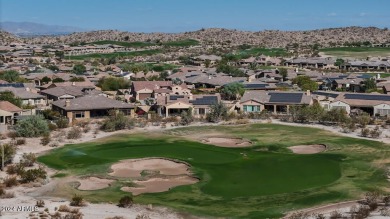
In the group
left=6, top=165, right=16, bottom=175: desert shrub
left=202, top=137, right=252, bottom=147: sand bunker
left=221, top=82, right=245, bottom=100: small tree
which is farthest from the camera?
left=221, top=82, right=245, bottom=100: small tree

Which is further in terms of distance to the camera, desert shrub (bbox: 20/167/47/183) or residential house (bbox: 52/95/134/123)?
residential house (bbox: 52/95/134/123)

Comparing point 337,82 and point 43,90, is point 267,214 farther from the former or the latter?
point 337,82

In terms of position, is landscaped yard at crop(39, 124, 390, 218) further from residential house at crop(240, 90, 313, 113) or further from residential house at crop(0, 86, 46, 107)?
residential house at crop(0, 86, 46, 107)

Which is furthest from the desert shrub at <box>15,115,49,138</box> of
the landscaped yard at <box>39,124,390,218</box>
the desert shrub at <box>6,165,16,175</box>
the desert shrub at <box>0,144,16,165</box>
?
the desert shrub at <box>6,165,16,175</box>

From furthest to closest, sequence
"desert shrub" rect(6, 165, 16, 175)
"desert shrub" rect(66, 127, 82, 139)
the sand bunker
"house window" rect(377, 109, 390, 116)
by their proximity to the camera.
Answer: "house window" rect(377, 109, 390, 116) < "desert shrub" rect(66, 127, 82, 139) < the sand bunker < "desert shrub" rect(6, 165, 16, 175)

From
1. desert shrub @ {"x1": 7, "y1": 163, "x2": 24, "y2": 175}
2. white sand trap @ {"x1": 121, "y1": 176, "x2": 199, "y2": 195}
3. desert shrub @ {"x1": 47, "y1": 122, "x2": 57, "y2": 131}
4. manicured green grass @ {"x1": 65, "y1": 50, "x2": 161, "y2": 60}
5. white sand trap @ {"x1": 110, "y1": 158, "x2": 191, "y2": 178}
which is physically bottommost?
white sand trap @ {"x1": 121, "y1": 176, "x2": 199, "y2": 195}

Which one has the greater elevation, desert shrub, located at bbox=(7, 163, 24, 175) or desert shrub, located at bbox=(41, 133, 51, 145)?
desert shrub, located at bbox=(41, 133, 51, 145)

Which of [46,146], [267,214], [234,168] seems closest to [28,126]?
[46,146]
